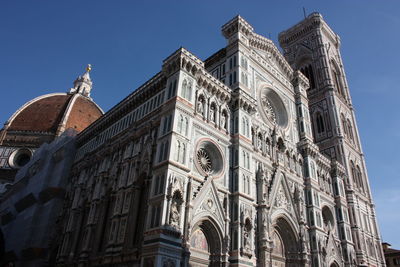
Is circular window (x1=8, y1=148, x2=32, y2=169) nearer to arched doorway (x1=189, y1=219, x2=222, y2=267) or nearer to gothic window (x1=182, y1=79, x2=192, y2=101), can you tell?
gothic window (x1=182, y1=79, x2=192, y2=101)

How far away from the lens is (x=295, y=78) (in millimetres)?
39312

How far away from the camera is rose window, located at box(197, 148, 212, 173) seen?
23.1 meters

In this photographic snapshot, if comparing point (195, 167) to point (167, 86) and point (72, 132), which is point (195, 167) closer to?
point (167, 86)

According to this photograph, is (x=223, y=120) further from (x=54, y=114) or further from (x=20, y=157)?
(x=54, y=114)

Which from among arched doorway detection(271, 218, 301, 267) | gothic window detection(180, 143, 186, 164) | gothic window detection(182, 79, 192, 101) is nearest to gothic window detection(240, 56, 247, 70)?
gothic window detection(182, 79, 192, 101)

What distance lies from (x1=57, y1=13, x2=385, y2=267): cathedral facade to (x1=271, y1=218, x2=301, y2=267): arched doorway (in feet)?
0.28

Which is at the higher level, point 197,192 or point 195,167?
point 195,167

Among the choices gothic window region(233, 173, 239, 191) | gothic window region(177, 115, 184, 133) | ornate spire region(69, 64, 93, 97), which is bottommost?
gothic window region(233, 173, 239, 191)

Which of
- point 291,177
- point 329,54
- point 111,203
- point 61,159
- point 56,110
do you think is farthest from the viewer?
point 56,110

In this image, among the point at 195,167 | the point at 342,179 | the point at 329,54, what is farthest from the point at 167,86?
the point at 329,54

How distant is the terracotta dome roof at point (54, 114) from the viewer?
60.8m

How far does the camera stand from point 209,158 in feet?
79.3

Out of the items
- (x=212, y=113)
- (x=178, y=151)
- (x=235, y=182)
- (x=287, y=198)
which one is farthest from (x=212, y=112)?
(x=287, y=198)

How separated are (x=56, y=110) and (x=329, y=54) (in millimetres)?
50441
